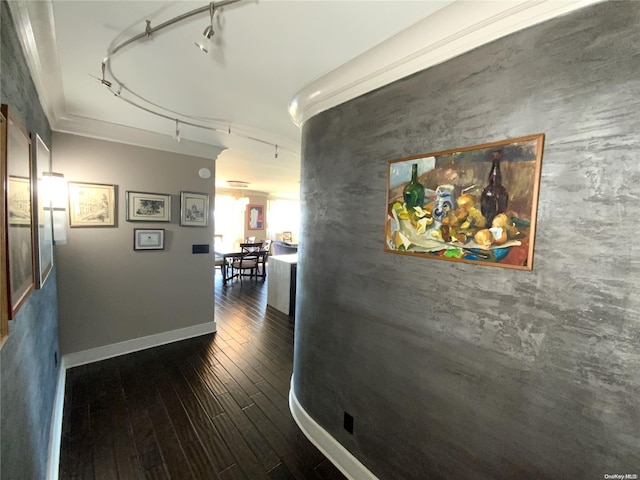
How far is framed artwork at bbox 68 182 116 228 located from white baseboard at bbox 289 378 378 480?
8.35ft

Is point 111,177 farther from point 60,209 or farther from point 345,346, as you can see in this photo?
point 345,346

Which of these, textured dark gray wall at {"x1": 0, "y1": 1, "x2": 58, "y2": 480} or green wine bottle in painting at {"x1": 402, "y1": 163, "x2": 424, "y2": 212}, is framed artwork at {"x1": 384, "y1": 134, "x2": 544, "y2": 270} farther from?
textured dark gray wall at {"x1": 0, "y1": 1, "x2": 58, "y2": 480}

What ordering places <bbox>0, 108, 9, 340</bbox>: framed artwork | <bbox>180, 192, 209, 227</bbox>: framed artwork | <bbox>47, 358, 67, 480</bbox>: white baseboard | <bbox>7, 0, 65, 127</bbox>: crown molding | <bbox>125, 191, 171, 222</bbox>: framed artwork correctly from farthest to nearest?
1. <bbox>180, 192, 209, 227</bbox>: framed artwork
2. <bbox>125, 191, 171, 222</bbox>: framed artwork
3. <bbox>47, 358, 67, 480</bbox>: white baseboard
4. <bbox>7, 0, 65, 127</bbox>: crown molding
5. <bbox>0, 108, 9, 340</bbox>: framed artwork

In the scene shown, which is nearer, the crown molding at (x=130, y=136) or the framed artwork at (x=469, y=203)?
the framed artwork at (x=469, y=203)

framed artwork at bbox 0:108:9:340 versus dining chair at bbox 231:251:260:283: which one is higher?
framed artwork at bbox 0:108:9:340

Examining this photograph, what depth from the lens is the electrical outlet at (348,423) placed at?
1559mm

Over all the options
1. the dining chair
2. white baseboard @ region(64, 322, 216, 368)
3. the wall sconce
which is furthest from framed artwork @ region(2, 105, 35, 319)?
the dining chair

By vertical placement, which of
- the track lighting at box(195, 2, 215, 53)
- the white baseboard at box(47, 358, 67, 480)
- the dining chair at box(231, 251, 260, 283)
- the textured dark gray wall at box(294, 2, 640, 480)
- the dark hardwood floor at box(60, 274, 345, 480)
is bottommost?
the dark hardwood floor at box(60, 274, 345, 480)

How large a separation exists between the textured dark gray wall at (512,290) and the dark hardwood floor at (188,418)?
0.59 meters

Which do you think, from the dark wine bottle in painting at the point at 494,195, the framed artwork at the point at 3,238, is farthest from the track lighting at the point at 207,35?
the dark wine bottle in painting at the point at 494,195

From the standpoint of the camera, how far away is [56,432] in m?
1.70

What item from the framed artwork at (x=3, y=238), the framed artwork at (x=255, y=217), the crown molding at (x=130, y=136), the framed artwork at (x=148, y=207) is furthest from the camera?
the framed artwork at (x=255, y=217)

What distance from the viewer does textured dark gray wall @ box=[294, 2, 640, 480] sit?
0.77 metres

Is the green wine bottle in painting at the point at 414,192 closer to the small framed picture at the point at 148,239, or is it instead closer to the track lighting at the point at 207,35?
the track lighting at the point at 207,35
